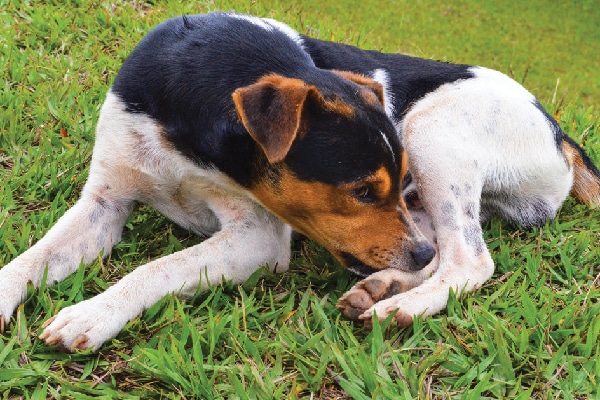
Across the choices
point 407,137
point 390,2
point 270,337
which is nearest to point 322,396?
point 270,337

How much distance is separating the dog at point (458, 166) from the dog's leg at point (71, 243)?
129cm

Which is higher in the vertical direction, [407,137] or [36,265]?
[407,137]

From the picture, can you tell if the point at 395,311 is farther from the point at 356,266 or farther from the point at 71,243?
the point at 71,243

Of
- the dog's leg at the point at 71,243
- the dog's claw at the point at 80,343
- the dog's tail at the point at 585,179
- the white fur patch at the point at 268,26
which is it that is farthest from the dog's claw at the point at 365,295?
the dog's tail at the point at 585,179

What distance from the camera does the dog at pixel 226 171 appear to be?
312cm

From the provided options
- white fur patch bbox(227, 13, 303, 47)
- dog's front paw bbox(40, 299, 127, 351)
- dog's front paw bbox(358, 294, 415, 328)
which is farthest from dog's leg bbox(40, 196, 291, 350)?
white fur patch bbox(227, 13, 303, 47)

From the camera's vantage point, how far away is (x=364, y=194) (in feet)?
10.7

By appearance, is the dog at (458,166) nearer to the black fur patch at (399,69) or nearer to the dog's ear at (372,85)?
the black fur patch at (399,69)

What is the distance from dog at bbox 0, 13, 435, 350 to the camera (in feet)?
10.2

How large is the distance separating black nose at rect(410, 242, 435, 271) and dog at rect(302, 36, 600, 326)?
0.12 meters

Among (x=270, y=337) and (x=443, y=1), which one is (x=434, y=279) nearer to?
(x=270, y=337)

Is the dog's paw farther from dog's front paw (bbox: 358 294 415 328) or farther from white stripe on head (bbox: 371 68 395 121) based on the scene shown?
white stripe on head (bbox: 371 68 395 121)

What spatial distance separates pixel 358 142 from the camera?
3.24 m

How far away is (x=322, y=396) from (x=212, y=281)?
89cm
